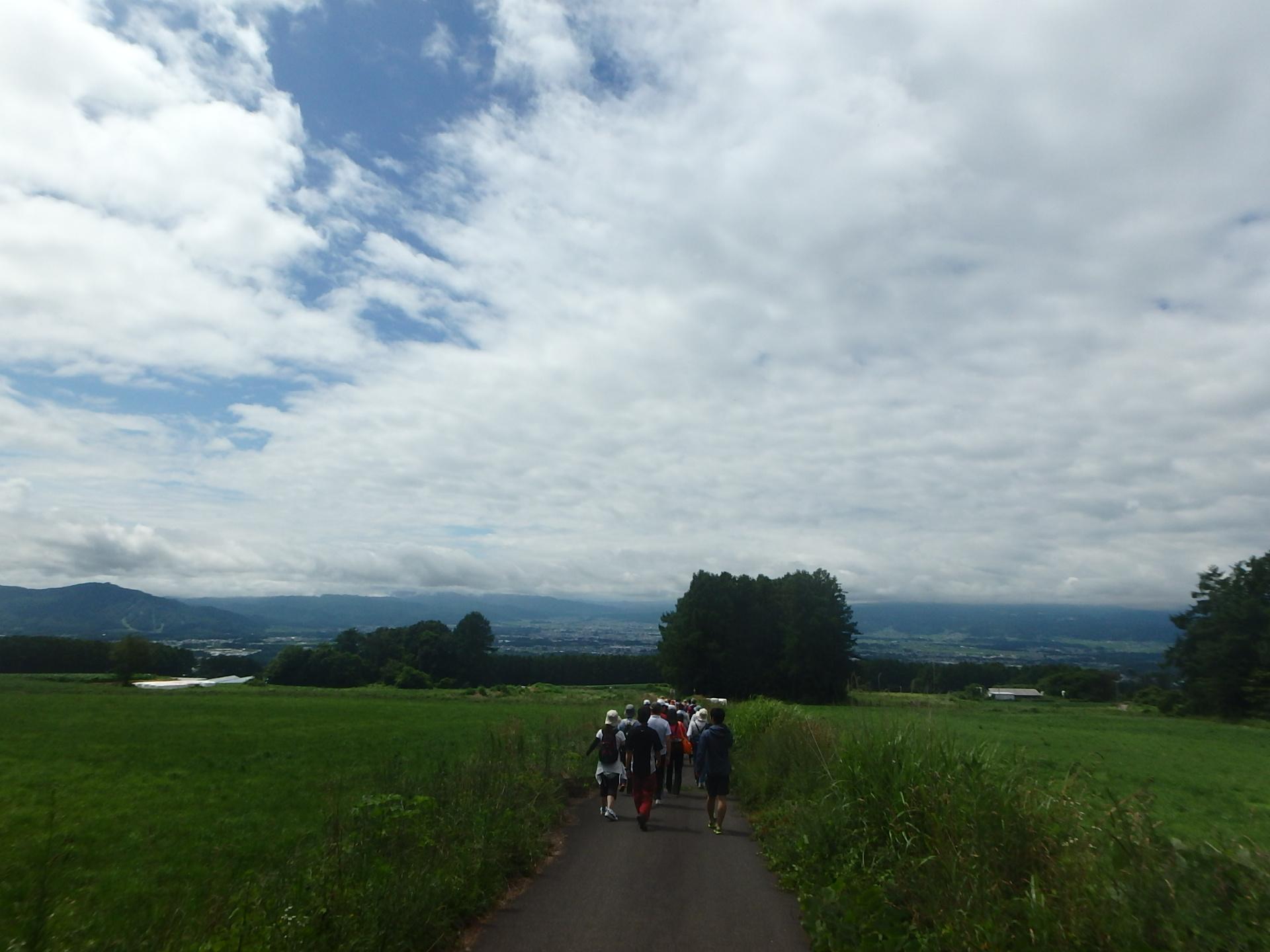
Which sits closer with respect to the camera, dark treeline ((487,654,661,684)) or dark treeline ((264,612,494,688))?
dark treeline ((264,612,494,688))

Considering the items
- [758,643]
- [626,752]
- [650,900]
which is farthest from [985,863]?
[758,643]

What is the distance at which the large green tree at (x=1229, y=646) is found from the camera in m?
67.0

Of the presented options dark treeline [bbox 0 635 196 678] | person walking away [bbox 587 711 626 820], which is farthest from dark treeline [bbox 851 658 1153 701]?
dark treeline [bbox 0 635 196 678]

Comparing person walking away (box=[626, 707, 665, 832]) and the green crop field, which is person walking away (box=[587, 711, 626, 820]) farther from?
the green crop field

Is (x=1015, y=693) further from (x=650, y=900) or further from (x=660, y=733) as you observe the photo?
(x=650, y=900)

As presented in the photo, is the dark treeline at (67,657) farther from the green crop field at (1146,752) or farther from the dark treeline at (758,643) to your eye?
the green crop field at (1146,752)

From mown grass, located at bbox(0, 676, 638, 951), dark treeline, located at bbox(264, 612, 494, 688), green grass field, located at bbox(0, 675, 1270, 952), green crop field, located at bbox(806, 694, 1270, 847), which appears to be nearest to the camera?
mown grass, located at bbox(0, 676, 638, 951)

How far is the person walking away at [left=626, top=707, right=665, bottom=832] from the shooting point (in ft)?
41.6

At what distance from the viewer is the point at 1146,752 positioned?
112 ft

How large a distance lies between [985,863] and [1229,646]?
79230 mm

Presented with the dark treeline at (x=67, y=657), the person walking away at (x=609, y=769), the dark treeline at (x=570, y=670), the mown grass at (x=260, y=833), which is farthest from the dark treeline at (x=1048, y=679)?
the dark treeline at (x=67, y=657)

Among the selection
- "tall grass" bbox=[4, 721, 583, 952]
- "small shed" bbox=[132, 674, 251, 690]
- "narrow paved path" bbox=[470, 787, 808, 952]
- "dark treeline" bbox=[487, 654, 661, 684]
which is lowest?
"small shed" bbox=[132, 674, 251, 690]

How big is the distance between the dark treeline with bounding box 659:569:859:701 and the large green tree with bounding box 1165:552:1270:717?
99.6 ft

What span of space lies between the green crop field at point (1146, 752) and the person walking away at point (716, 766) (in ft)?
7.42
